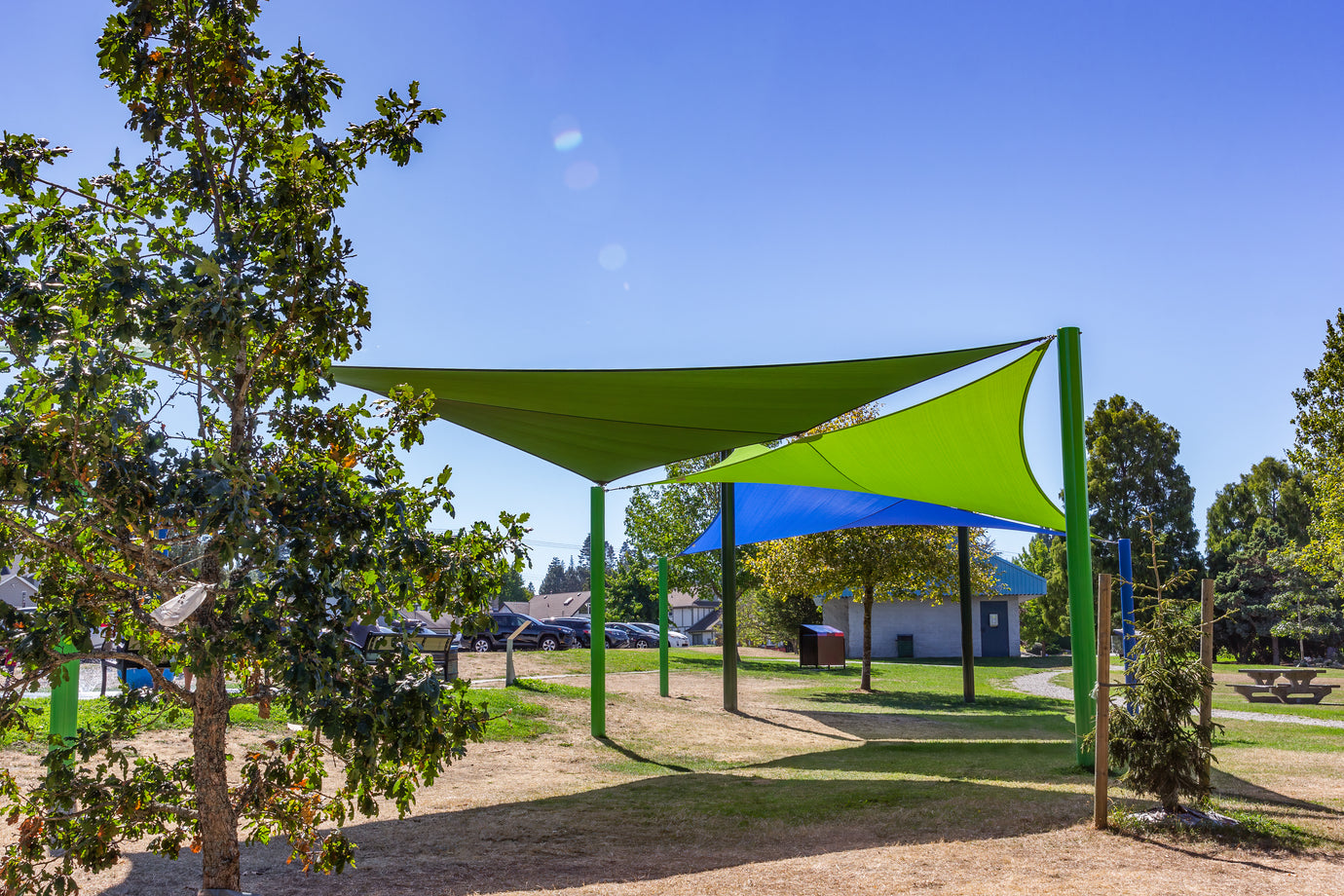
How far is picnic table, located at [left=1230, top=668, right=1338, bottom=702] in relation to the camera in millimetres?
14945

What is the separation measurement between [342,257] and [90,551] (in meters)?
1.72

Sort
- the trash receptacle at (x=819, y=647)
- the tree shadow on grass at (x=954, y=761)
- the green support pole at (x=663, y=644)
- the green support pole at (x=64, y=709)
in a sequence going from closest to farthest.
A: the green support pole at (x=64, y=709) → the tree shadow on grass at (x=954, y=761) → the green support pole at (x=663, y=644) → the trash receptacle at (x=819, y=647)

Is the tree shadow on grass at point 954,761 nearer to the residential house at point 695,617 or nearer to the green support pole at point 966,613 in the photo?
the green support pole at point 966,613

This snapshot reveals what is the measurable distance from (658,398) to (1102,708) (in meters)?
4.10

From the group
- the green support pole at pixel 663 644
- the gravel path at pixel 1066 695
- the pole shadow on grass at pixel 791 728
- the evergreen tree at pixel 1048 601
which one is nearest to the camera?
the pole shadow on grass at pixel 791 728

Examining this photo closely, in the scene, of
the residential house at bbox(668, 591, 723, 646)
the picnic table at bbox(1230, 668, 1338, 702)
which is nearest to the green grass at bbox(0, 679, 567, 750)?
the picnic table at bbox(1230, 668, 1338, 702)

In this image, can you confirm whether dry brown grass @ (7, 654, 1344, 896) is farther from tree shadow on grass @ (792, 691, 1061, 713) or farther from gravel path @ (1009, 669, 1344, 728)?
tree shadow on grass @ (792, 691, 1061, 713)

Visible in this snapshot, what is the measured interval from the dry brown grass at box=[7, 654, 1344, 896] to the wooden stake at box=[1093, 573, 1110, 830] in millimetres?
178

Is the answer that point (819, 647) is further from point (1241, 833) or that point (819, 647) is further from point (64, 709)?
point (64, 709)

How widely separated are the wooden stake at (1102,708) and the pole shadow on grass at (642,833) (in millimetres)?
278

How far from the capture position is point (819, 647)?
24391 millimetres

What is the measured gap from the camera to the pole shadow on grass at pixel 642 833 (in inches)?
197

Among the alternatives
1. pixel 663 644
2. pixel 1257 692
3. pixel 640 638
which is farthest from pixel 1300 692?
pixel 640 638

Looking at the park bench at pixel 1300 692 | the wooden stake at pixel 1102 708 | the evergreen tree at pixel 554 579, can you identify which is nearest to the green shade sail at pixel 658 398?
the wooden stake at pixel 1102 708
